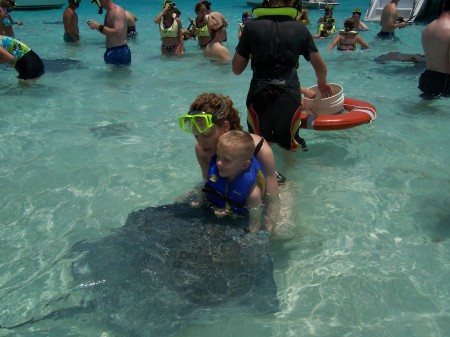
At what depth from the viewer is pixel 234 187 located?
321 centimetres

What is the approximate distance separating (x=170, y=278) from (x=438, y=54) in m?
4.98

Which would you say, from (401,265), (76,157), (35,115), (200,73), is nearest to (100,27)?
(200,73)

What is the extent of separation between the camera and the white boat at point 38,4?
2188 centimetres

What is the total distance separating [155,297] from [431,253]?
6.96 feet

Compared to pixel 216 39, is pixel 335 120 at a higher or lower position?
higher

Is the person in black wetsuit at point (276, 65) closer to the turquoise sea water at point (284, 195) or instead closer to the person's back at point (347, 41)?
the turquoise sea water at point (284, 195)

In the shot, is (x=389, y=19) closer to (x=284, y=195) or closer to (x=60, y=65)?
(x=60, y=65)

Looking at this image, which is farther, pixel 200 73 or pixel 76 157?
pixel 200 73

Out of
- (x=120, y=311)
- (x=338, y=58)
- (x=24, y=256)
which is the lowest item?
(x=338, y=58)

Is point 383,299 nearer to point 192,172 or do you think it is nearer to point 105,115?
point 192,172

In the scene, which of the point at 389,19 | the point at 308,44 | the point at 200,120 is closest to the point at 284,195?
the point at 200,120

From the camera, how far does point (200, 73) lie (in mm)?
9352

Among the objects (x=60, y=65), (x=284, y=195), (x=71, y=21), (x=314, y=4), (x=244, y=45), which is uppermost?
(x=244, y=45)

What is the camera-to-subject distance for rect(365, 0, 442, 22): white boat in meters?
17.5
